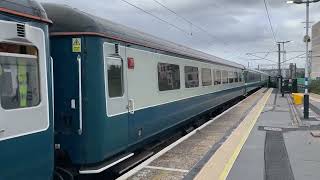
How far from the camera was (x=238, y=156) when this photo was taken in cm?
998

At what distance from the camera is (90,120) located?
23.4 ft

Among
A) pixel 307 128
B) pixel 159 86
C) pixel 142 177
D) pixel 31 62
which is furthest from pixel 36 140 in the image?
pixel 307 128

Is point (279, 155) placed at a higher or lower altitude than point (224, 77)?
lower

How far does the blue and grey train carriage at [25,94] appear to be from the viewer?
4945mm

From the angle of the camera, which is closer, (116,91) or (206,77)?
(116,91)

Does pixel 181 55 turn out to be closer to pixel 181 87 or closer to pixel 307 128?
pixel 181 87

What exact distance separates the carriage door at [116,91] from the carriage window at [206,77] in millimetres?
9026

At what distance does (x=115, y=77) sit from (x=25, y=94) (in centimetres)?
276

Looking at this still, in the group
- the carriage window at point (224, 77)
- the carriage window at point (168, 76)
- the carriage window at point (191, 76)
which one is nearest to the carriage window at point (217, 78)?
the carriage window at point (224, 77)

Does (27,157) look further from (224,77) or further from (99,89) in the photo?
(224,77)

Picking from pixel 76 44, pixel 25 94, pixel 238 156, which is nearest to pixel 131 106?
pixel 76 44

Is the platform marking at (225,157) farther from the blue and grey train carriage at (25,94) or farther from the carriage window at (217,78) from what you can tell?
the carriage window at (217,78)

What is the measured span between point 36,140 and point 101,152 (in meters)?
1.98

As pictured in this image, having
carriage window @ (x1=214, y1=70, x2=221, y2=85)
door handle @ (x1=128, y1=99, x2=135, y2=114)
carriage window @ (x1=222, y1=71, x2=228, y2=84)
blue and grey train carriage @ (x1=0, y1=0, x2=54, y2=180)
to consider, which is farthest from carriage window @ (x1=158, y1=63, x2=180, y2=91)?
carriage window @ (x1=222, y1=71, x2=228, y2=84)
